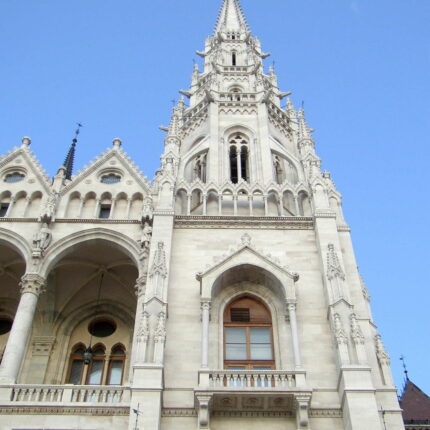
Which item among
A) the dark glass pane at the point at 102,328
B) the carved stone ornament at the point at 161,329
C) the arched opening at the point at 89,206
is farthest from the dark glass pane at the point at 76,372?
the carved stone ornament at the point at 161,329

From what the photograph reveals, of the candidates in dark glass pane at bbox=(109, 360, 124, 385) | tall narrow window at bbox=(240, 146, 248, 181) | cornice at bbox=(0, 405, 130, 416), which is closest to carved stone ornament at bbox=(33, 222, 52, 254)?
dark glass pane at bbox=(109, 360, 124, 385)

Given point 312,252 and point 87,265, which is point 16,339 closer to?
point 87,265

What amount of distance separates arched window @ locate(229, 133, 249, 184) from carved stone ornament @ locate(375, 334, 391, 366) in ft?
33.7

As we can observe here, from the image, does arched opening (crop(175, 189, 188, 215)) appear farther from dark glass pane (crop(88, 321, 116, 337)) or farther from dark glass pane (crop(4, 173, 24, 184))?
dark glass pane (crop(4, 173, 24, 184))

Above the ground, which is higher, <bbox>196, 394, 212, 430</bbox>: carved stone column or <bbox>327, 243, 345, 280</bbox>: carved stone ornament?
<bbox>327, 243, 345, 280</bbox>: carved stone ornament

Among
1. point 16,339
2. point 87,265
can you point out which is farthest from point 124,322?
point 16,339

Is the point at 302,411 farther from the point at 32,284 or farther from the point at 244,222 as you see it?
the point at 32,284

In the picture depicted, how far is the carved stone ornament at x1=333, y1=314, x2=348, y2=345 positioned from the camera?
1702cm

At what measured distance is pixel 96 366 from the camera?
22.4 m

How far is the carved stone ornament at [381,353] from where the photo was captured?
17656mm

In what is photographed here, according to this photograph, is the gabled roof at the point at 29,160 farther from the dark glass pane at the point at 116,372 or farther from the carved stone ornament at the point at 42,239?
the dark glass pane at the point at 116,372

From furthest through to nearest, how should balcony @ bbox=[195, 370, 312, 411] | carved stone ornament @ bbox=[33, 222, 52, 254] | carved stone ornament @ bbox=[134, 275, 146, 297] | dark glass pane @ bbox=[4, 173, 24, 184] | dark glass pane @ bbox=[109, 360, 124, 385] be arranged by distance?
dark glass pane @ bbox=[4, 173, 24, 184] → dark glass pane @ bbox=[109, 360, 124, 385] → carved stone ornament @ bbox=[33, 222, 52, 254] → carved stone ornament @ bbox=[134, 275, 146, 297] → balcony @ bbox=[195, 370, 312, 411]

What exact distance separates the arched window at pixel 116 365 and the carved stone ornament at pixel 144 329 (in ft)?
18.1

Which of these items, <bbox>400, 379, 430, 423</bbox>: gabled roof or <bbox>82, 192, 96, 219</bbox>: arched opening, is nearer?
<bbox>82, 192, 96, 219</bbox>: arched opening
